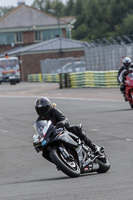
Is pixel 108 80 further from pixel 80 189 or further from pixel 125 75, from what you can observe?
pixel 80 189

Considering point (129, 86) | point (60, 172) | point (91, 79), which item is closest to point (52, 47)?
point (91, 79)

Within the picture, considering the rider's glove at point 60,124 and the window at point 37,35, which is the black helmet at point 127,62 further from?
the window at point 37,35

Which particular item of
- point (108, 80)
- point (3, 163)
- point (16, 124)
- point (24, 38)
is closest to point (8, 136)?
point (16, 124)

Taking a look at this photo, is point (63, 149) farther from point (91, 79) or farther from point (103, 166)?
point (91, 79)

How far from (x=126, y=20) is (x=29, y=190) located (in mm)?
117001

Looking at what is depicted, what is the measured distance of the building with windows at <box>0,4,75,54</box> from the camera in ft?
306

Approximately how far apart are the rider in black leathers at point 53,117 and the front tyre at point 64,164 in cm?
43

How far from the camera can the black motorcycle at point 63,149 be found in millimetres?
7964

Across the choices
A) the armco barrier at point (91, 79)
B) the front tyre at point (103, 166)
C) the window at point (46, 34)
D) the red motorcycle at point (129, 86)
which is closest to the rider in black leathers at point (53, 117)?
the front tyre at point (103, 166)

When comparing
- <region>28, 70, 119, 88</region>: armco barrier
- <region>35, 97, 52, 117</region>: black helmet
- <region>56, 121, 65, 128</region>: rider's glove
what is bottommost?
<region>28, 70, 119, 88</region>: armco barrier

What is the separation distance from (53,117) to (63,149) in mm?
580

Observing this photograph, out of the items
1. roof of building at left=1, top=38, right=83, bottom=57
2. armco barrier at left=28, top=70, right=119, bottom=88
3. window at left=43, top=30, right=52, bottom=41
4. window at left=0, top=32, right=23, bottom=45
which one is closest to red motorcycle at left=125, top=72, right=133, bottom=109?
armco barrier at left=28, top=70, right=119, bottom=88

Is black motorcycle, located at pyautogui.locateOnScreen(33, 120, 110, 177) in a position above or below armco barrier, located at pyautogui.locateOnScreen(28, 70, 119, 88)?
above

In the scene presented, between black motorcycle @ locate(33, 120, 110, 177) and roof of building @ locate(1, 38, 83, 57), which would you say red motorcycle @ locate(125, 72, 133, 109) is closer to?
black motorcycle @ locate(33, 120, 110, 177)
